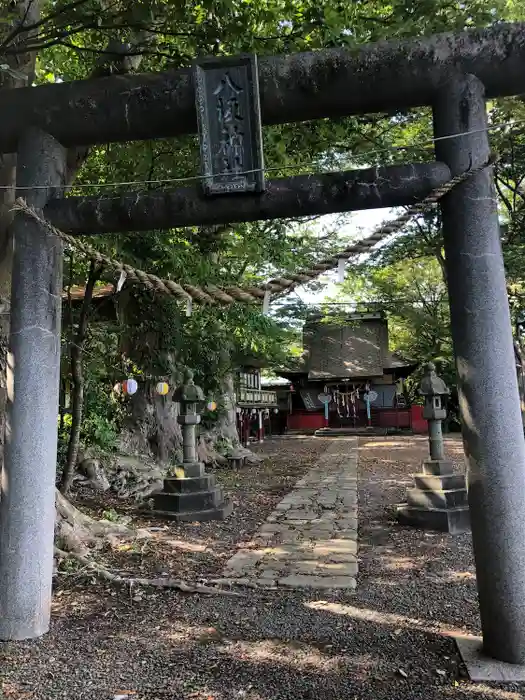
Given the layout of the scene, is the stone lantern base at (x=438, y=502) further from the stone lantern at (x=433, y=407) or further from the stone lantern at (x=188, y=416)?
the stone lantern at (x=188, y=416)

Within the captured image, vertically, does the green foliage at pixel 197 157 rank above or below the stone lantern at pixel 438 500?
above

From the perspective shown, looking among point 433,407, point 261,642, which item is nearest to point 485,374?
point 261,642

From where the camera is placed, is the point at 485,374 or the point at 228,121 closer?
the point at 485,374

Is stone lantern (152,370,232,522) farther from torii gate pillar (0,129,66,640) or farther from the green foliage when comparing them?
torii gate pillar (0,129,66,640)

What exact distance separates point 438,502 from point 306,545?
1899mm

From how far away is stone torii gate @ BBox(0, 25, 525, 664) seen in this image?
310 cm

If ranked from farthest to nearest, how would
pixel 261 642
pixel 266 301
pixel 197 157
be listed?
pixel 197 157 < pixel 266 301 < pixel 261 642

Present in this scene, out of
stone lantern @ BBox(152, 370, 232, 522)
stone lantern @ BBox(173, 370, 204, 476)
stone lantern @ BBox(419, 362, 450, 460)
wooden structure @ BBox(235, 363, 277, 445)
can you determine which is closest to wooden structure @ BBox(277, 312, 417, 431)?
wooden structure @ BBox(235, 363, 277, 445)

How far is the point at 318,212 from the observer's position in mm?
3490

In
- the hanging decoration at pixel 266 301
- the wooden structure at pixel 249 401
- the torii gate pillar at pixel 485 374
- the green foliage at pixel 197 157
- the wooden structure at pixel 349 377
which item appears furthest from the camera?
the wooden structure at pixel 349 377

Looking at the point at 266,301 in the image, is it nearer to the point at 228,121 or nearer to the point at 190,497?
the point at 228,121

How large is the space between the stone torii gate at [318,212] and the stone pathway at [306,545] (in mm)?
1857

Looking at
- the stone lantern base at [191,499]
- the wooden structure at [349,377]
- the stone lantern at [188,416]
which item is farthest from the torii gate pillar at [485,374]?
the wooden structure at [349,377]

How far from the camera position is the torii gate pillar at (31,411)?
11.1 ft
